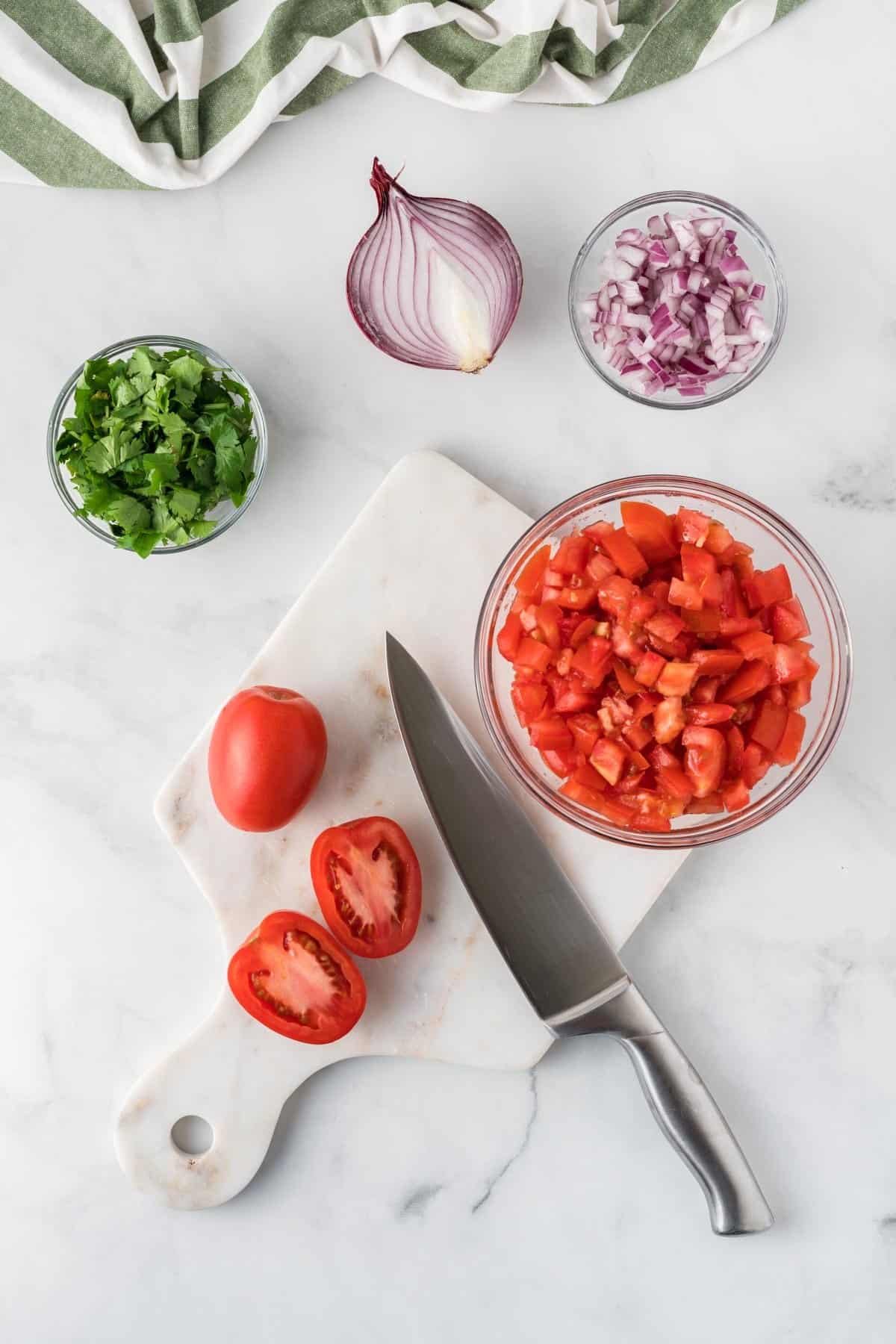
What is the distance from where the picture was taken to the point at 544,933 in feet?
4.85

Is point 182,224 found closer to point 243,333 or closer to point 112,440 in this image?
point 243,333

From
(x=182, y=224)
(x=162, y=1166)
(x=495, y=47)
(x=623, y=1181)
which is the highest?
(x=495, y=47)

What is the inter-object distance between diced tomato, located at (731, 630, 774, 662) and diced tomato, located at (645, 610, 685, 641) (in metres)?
0.08

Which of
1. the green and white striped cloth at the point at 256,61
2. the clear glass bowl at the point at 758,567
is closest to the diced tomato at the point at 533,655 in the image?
the clear glass bowl at the point at 758,567

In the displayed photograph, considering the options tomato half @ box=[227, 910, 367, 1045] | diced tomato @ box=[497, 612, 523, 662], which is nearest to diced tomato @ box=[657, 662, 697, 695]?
diced tomato @ box=[497, 612, 523, 662]

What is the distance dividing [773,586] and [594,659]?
27 cm

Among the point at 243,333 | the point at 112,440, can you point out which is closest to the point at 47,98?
the point at 243,333

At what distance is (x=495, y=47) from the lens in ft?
4.99

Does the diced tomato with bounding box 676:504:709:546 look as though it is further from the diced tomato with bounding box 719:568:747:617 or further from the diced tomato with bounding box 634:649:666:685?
the diced tomato with bounding box 634:649:666:685

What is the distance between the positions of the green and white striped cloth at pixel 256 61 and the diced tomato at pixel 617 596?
78cm

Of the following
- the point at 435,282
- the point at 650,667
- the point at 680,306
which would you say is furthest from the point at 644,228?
the point at 650,667

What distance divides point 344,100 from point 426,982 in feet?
4.49

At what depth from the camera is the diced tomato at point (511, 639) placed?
1354mm

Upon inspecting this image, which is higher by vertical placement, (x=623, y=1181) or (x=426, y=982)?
(x=426, y=982)
